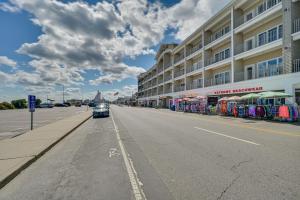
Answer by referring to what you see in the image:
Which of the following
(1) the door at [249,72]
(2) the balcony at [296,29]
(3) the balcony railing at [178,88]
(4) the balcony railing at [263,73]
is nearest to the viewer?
(2) the balcony at [296,29]

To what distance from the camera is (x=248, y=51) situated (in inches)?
1065

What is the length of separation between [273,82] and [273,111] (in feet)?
13.2

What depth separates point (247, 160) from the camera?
6.27 m

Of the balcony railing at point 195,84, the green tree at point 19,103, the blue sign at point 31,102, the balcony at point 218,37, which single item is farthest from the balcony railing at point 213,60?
the green tree at point 19,103

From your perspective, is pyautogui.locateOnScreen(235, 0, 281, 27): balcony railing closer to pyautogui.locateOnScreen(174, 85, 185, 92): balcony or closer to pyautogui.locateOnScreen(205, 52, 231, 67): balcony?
pyautogui.locateOnScreen(205, 52, 231, 67): balcony

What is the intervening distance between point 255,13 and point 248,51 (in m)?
5.38

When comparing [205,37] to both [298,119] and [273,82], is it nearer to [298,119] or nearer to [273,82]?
[273,82]

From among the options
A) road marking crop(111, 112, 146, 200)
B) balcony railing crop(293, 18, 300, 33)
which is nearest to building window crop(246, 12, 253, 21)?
balcony railing crop(293, 18, 300, 33)

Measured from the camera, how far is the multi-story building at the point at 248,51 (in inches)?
830

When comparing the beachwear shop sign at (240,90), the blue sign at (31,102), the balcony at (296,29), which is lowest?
the blue sign at (31,102)

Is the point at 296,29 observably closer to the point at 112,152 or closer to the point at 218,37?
the point at 218,37

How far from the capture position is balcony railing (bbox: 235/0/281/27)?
2467 cm

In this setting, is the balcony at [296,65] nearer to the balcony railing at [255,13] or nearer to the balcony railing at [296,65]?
the balcony railing at [296,65]

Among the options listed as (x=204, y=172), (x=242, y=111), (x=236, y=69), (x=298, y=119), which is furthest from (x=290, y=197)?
(x=236, y=69)
